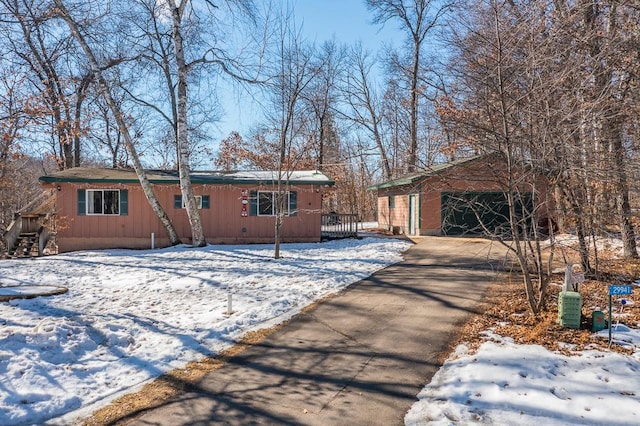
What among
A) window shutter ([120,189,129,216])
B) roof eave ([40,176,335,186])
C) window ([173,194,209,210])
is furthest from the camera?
window ([173,194,209,210])

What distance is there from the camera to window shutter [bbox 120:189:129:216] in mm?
15664

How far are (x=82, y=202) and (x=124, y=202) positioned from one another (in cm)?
151

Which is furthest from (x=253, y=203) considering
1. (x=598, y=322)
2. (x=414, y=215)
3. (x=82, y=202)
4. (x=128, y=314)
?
(x=598, y=322)

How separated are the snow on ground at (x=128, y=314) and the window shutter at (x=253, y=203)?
3738 mm

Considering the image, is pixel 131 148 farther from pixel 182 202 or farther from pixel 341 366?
pixel 341 366

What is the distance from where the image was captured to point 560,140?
573 cm

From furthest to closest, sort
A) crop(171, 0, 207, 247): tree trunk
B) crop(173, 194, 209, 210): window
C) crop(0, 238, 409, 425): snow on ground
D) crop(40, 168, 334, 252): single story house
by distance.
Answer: crop(173, 194, 209, 210): window, crop(40, 168, 334, 252): single story house, crop(171, 0, 207, 247): tree trunk, crop(0, 238, 409, 425): snow on ground

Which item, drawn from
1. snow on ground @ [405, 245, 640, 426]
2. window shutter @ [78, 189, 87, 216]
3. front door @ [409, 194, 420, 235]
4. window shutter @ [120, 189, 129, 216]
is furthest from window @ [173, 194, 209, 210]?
snow on ground @ [405, 245, 640, 426]

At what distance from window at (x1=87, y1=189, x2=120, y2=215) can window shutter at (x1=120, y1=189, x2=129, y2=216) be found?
15cm

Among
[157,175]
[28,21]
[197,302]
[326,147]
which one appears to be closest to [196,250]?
[157,175]

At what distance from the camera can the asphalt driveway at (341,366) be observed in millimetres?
3684

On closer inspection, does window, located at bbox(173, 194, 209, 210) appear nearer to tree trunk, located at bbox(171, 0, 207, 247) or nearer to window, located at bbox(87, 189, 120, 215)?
tree trunk, located at bbox(171, 0, 207, 247)

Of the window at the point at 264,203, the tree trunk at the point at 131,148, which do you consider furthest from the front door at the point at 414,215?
the tree trunk at the point at 131,148

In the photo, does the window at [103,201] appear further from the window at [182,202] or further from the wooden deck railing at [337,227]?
the wooden deck railing at [337,227]
